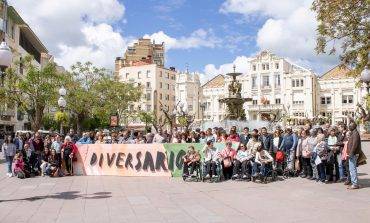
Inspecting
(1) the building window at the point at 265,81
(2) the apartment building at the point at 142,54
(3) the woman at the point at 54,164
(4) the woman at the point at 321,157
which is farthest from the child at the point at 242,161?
(2) the apartment building at the point at 142,54

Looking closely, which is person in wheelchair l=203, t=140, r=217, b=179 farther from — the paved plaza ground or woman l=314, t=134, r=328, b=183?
woman l=314, t=134, r=328, b=183

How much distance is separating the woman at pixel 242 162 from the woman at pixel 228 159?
17 centimetres

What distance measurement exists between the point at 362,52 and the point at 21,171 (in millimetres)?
14931

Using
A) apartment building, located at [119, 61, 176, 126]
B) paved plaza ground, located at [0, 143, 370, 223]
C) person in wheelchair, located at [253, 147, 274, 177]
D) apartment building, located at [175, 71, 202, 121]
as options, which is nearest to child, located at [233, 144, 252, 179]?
person in wheelchair, located at [253, 147, 274, 177]

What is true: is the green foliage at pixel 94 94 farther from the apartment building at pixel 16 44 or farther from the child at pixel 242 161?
the child at pixel 242 161

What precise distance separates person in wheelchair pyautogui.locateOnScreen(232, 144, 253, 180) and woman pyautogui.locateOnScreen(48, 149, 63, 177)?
21.1ft

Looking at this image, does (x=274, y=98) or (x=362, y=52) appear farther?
(x=274, y=98)

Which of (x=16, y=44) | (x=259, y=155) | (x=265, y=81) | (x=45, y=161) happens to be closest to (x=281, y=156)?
A: (x=259, y=155)

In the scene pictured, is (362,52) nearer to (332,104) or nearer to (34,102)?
(34,102)

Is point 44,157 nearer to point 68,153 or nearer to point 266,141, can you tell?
point 68,153

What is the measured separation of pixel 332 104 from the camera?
270 feet

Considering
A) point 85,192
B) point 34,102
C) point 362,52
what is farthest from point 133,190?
point 34,102

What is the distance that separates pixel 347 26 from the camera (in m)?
21.0

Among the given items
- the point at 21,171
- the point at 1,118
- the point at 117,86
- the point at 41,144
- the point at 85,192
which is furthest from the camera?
the point at 117,86
